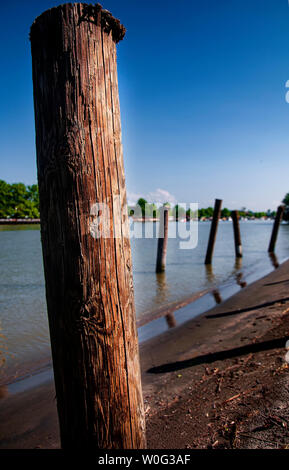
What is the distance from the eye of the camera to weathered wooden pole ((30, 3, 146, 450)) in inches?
59.4

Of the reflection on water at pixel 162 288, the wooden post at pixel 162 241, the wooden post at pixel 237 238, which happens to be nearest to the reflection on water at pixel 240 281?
the reflection on water at pixel 162 288

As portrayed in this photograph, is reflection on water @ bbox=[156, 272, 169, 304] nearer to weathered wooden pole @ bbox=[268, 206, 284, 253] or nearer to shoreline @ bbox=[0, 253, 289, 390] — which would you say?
shoreline @ bbox=[0, 253, 289, 390]

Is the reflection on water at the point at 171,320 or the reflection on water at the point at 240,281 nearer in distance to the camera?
the reflection on water at the point at 171,320

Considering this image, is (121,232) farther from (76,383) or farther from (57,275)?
(76,383)

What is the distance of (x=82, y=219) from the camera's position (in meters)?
1.52

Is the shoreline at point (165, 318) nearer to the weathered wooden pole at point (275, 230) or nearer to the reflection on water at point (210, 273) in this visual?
the reflection on water at point (210, 273)

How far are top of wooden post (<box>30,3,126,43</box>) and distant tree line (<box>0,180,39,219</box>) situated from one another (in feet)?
382

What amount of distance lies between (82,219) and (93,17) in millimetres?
1054

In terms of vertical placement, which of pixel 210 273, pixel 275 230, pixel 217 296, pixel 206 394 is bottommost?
pixel 210 273

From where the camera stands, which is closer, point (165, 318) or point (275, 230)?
point (165, 318)

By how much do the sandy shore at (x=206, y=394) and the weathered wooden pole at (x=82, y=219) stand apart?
130 cm

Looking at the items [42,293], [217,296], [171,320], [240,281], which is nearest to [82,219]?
[171,320]

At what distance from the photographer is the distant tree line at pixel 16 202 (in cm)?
11000

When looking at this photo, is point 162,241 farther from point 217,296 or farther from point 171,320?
point 171,320
